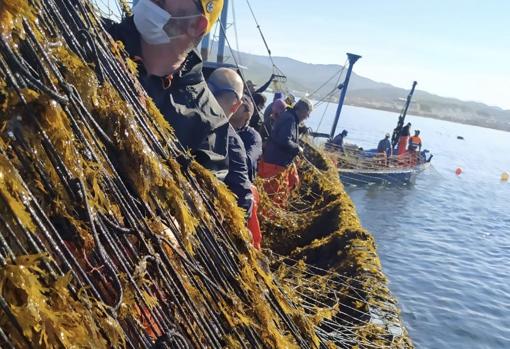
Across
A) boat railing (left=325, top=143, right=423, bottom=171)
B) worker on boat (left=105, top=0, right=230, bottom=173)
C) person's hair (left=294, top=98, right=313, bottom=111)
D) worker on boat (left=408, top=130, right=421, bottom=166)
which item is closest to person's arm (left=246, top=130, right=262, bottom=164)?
worker on boat (left=105, top=0, right=230, bottom=173)

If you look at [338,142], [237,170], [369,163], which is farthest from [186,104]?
[369,163]

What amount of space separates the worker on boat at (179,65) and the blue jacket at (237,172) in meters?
0.50

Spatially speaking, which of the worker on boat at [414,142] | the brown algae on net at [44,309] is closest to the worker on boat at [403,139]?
the worker on boat at [414,142]

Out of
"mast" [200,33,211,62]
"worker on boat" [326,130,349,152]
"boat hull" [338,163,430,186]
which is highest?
"mast" [200,33,211,62]

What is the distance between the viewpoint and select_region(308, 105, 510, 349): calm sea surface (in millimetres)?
11328

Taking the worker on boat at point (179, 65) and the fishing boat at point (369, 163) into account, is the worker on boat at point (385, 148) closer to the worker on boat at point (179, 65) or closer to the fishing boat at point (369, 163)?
the fishing boat at point (369, 163)

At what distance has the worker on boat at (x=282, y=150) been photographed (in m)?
7.82

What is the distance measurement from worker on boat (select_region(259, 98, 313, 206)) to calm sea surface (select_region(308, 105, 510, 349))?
15.9 feet

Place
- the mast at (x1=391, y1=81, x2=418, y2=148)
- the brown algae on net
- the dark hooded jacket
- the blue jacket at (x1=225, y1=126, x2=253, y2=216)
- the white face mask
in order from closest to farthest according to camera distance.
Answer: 1. the brown algae on net
2. the white face mask
3. the dark hooded jacket
4. the blue jacket at (x1=225, y1=126, x2=253, y2=216)
5. the mast at (x1=391, y1=81, x2=418, y2=148)

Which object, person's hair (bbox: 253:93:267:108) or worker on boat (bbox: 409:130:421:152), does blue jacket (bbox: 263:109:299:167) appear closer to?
person's hair (bbox: 253:93:267:108)

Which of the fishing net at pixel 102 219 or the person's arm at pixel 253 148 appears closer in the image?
the fishing net at pixel 102 219

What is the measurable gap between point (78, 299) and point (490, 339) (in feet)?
39.3

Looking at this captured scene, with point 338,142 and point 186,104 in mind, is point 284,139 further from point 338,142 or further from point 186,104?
point 338,142

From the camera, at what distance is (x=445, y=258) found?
16.3 metres
